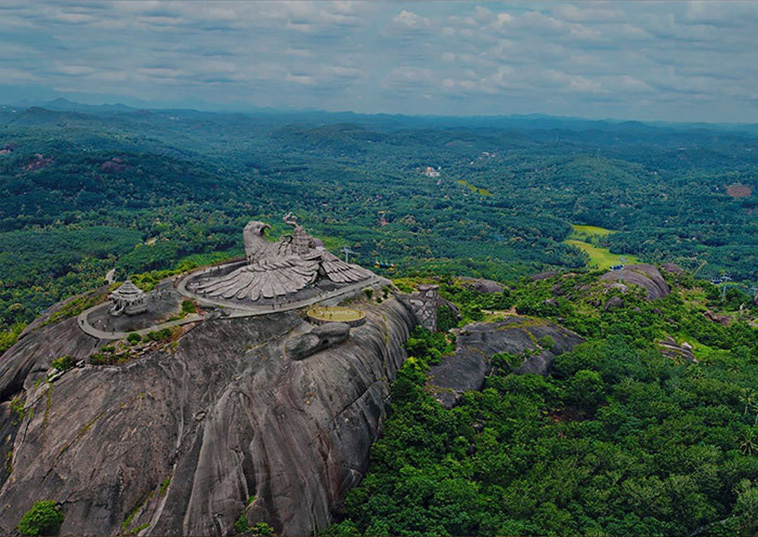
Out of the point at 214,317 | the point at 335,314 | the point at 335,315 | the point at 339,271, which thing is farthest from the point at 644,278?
the point at 214,317

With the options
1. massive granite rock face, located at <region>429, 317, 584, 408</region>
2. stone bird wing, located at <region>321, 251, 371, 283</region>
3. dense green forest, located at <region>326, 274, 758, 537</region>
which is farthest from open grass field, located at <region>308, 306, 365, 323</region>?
massive granite rock face, located at <region>429, 317, 584, 408</region>

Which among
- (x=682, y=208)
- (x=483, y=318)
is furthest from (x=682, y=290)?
(x=682, y=208)

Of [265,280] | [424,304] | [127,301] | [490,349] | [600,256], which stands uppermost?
[127,301]

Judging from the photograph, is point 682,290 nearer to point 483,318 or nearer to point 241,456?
point 483,318

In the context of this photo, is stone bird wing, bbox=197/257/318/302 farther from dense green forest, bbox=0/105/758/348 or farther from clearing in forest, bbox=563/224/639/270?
clearing in forest, bbox=563/224/639/270

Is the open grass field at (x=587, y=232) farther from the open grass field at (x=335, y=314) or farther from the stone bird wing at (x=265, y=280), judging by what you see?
the open grass field at (x=335, y=314)

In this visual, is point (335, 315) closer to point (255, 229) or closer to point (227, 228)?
point (255, 229)
